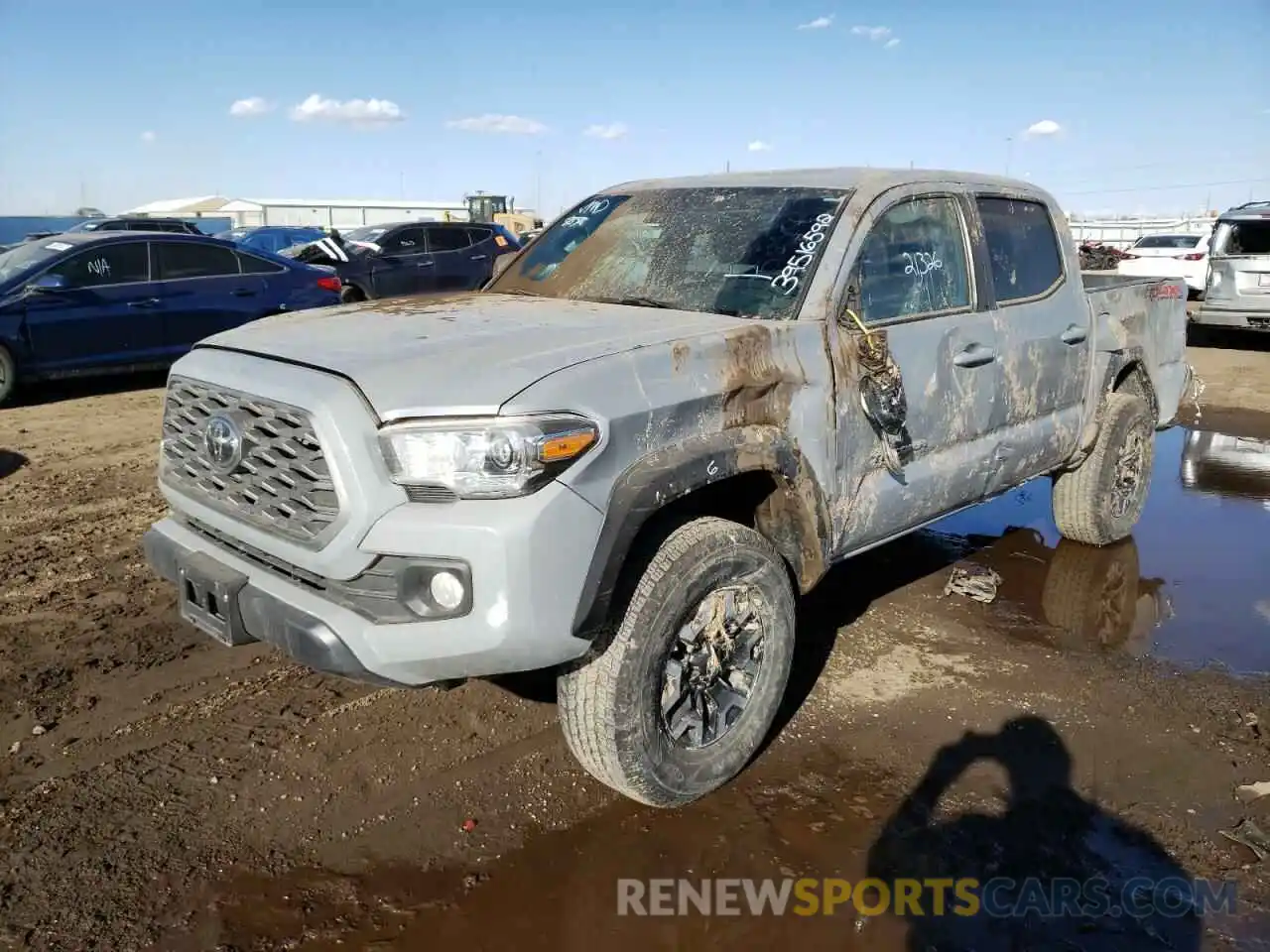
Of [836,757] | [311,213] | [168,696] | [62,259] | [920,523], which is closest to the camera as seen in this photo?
[836,757]

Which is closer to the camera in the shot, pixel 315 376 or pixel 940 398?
pixel 315 376

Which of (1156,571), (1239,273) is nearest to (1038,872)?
(1156,571)

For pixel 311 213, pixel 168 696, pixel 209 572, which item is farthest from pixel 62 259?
pixel 311 213

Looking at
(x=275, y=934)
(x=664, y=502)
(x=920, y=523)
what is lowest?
(x=275, y=934)

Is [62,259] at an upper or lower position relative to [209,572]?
upper

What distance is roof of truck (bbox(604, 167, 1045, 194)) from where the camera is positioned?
370cm

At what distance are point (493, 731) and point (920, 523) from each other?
186cm

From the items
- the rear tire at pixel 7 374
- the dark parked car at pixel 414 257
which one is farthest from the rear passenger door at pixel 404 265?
the rear tire at pixel 7 374

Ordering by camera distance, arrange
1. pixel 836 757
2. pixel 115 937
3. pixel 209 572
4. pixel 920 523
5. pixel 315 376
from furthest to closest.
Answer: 1. pixel 920 523
2. pixel 836 757
3. pixel 209 572
4. pixel 315 376
5. pixel 115 937

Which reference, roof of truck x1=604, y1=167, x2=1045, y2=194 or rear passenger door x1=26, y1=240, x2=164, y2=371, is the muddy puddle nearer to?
roof of truck x1=604, y1=167, x2=1045, y2=194

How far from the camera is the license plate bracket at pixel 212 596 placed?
2.71 m

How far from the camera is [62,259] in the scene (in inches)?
331

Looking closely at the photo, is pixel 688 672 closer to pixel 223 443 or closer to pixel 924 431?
pixel 924 431

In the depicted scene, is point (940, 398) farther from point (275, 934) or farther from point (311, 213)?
point (311, 213)
